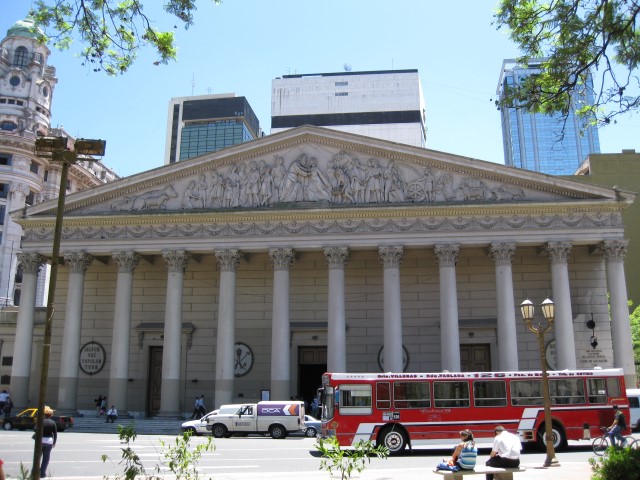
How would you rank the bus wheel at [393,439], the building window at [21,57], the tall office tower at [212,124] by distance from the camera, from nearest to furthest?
1. the bus wheel at [393,439]
2. the building window at [21,57]
3. the tall office tower at [212,124]

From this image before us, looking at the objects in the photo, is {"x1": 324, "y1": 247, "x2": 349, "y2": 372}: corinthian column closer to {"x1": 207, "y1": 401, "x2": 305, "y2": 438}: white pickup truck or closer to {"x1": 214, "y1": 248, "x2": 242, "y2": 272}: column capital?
{"x1": 207, "y1": 401, "x2": 305, "y2": 438}: white pickup truck

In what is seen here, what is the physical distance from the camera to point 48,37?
12.3 m

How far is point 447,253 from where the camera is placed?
114ft

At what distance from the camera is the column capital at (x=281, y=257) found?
35.6 m

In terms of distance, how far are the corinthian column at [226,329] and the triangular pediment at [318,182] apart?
295 centimetres

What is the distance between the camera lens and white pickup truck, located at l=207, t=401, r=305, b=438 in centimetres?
2925

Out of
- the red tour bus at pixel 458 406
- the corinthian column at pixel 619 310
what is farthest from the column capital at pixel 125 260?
the corinthian column at pixel 619 310

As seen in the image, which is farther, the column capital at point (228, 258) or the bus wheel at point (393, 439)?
the column capital at point (228, 258)

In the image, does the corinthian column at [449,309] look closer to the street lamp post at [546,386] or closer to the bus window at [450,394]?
the bus window at [450,394]

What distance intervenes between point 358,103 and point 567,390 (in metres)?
95.6

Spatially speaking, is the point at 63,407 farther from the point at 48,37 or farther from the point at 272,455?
the point at 48,37

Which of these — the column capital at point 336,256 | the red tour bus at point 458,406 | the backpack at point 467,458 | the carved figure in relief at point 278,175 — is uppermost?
the carved figure in relief at point 278,175

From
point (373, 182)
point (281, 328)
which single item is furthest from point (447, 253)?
point (281, 328)

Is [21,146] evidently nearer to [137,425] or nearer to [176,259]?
[176,259]
